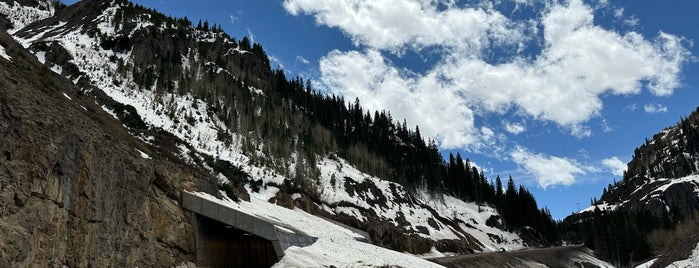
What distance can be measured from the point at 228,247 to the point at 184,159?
995 inches

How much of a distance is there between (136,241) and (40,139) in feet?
17.2

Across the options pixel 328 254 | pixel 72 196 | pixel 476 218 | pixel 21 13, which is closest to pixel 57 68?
pixel 328 254

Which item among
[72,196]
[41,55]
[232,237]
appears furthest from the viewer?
[41,55]

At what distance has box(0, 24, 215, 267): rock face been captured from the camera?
37.9ft

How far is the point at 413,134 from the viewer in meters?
167

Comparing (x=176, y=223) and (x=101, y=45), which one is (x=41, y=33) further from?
(x=176, y=223)

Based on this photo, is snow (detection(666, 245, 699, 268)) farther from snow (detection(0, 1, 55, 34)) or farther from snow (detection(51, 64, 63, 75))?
snow (detection(0, 1, 55, 34))

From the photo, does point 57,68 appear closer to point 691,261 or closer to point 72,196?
point 72,196

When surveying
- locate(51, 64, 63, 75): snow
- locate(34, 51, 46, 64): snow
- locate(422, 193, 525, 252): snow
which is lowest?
locate(422, 193, 525, 252): snow

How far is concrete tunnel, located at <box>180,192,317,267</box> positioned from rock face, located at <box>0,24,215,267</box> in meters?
0.84

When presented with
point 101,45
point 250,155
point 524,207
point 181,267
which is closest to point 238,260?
point 181,267

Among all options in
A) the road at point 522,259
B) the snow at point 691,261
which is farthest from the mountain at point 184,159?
the snow at point 691,261

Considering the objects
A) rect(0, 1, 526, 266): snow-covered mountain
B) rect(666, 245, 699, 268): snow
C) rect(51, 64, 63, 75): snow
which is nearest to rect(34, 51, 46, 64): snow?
rect(0, 1, 526, 266): snow-covered mountain

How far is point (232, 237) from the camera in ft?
74.8
